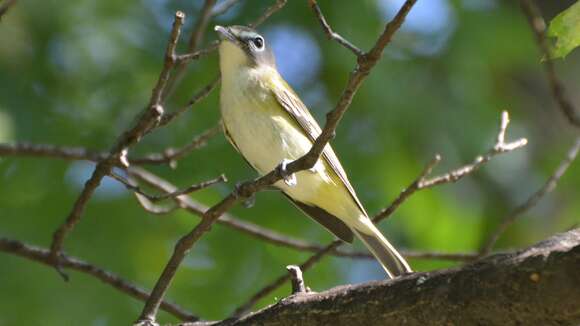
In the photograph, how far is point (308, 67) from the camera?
689 centimetres

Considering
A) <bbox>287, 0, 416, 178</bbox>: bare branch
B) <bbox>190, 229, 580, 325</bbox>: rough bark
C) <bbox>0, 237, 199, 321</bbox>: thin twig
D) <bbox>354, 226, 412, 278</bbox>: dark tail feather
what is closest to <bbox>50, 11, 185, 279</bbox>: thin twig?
<bbox>0, 237, 199, 321</bbox>: thin twig

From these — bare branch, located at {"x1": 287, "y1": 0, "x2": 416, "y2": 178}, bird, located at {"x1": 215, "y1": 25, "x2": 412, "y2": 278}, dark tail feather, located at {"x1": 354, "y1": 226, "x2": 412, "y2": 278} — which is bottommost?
dark tail feather, located at {"x1": 354, "y1": 226, "x2": 412, "y2": 278}

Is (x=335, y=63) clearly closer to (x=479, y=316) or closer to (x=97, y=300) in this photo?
(x=97, y=300)

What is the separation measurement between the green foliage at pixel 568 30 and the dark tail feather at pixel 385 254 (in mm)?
2081

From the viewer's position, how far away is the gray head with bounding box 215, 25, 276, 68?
531 cm

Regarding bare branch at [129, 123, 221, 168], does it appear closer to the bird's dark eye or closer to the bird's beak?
the bird's beak

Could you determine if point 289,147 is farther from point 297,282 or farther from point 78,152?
point 297,282

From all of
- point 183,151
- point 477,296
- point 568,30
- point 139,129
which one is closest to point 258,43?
point 183,151

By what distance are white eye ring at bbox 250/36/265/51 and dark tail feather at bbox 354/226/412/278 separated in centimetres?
140

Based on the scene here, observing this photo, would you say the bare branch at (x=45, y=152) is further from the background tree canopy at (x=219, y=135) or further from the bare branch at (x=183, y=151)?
the background tree canopy at (x=219, y=135)

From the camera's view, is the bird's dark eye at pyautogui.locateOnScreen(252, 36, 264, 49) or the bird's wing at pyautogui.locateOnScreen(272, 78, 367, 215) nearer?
the bird's wing at pyautogui.locateOnScreen(272, 78, 367, 215)

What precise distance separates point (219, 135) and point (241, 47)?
3.26ft

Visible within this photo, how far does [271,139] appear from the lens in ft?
16.0

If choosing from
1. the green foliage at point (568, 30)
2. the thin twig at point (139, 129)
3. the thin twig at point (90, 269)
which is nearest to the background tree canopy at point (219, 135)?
the thin twig at point (90, 269)
